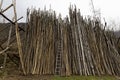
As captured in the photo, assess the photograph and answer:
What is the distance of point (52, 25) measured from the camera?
938 centimetres

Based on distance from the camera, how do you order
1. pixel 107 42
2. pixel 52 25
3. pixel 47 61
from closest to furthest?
pixel 47 61 < pixel 52 25 < pixel 107 42

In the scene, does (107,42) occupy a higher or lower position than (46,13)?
lower

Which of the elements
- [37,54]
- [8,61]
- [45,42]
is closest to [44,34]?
[45,42]

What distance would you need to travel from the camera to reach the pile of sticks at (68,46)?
8688mm

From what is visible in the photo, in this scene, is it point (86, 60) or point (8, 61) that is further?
point (8, 61)

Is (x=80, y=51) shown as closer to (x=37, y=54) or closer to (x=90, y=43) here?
(x=90, y=43)

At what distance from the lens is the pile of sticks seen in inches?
342

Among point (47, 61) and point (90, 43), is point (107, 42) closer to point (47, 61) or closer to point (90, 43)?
point (90, 43)

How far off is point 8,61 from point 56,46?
2.79 m

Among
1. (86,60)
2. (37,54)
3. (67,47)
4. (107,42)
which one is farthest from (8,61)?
(107,42)

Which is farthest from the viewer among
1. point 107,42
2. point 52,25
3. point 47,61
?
point 107,42

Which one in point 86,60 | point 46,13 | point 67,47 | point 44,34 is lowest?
point 86,60

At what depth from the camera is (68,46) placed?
9.08 m

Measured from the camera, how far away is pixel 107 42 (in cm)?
1000
